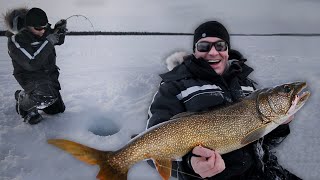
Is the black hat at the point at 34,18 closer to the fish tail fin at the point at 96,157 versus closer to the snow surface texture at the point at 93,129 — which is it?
the snow surface texture at the point at 93,129

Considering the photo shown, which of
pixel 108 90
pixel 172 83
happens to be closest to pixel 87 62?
pixel 108 90

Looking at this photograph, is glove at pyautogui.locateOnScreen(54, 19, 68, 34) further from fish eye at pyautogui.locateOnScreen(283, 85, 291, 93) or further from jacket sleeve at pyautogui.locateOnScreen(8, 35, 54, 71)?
fish eye at pyautogui.locateOnScreen(283, 85, 291, 93)

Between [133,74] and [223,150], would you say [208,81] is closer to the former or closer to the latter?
[223,150]

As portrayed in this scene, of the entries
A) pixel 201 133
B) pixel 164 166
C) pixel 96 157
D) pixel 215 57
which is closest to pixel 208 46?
pixel 215 57

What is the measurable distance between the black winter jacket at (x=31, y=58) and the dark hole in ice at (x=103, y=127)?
123cm

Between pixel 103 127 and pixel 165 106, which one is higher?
pixel 165 106

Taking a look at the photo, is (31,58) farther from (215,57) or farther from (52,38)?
(215,57)

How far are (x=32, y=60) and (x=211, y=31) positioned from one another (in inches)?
140

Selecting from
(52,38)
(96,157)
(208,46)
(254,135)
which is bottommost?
(52,38)

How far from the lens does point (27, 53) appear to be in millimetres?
5773

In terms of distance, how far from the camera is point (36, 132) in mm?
5406

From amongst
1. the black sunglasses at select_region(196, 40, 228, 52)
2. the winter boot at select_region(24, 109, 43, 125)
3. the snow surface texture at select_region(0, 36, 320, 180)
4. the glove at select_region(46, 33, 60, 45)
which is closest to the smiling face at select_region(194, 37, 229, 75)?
the black sunglasses at select_region(196, 40, 228, 52)

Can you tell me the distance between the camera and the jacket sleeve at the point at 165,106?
2.84 m

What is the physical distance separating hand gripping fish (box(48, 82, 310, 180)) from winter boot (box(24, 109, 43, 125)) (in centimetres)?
350
